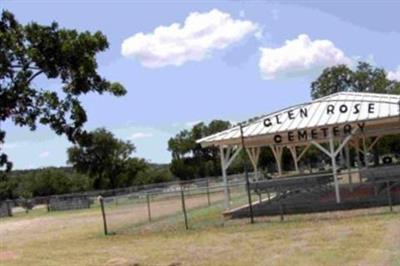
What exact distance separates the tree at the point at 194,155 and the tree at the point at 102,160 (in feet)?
53.3

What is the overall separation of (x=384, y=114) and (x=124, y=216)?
452 inches

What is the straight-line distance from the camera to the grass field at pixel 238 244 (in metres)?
Result: 13.2

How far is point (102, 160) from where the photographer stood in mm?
84625

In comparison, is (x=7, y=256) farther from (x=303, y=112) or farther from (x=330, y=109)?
(x=330, y=109)

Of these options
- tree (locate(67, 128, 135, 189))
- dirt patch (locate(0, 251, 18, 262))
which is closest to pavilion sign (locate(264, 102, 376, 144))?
dirt patch (locate(0, 251, 18, 262))

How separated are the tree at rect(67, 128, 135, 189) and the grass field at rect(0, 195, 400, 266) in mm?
59991

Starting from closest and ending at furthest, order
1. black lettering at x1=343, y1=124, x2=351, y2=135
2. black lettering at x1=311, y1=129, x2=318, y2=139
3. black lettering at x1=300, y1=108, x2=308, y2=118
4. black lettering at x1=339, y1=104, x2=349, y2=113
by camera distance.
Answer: black lettering at x1=343, y1=124, x2=351, y2=135 → black lettering at x1=339, y1=104, x2=349, y2=113 → black lettering at x1=311, y1=129, x2=318, y2=139 → black lettering at x1=300, y1=108, x2=308, y2=118

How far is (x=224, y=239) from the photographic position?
17266mm

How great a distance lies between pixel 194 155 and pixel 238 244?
292 feet

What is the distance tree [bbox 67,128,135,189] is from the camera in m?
83.6

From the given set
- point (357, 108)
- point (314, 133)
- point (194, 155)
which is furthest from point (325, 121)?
point (194, 155)

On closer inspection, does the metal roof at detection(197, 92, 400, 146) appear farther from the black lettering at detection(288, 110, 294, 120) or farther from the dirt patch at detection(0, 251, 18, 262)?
the dirt patch at detection(0, 251, 18, 262)

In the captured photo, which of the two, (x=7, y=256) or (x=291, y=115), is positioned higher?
(x=291, y=115)

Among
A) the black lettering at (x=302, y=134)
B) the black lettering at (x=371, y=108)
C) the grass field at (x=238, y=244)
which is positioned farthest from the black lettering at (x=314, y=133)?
the grass field at (x=238, y=244)
